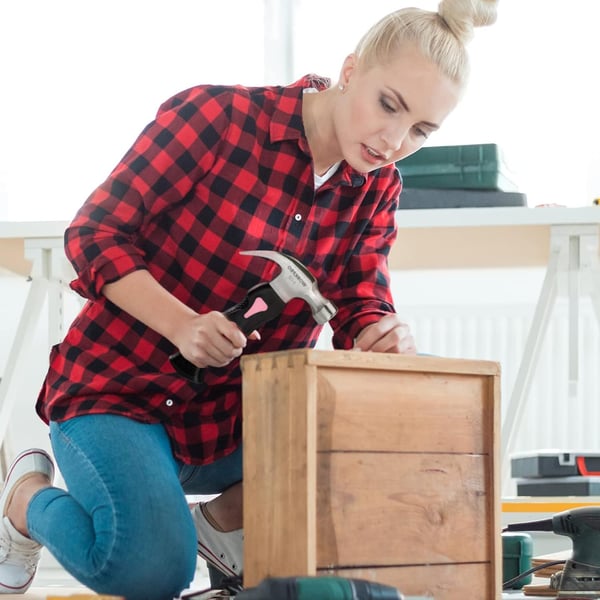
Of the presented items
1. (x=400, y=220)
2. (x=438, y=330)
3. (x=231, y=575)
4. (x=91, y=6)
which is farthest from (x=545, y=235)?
(x=91, y=6)

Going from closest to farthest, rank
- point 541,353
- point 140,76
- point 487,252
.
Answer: point 487,252, point 541,353, point 140,76

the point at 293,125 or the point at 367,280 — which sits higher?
the point at 293,125

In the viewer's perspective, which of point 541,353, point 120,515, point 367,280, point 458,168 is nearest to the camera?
point 120,515

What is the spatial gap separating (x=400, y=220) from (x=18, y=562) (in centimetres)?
105

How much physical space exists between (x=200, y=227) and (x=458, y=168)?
0.99 meters

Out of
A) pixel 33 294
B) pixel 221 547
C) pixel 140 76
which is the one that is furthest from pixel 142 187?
pixel 140 76

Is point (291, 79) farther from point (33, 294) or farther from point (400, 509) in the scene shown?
point (400, 509)

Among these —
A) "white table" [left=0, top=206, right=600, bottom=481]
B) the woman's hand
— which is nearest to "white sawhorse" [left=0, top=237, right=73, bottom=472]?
"white table" [left=0, top=206, right=600, bottom=481]

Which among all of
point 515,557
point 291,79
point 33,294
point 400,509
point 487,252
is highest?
point 291,79

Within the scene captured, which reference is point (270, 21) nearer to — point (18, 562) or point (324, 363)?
point (18, 562)

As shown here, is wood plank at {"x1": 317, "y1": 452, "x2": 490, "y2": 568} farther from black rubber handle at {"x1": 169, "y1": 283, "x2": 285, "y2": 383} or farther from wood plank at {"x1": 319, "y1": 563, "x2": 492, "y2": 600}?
black rubber handle at {"x1": 169, "y1": 283, "x2": 285, "y2": 383}

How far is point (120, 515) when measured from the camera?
1.41 meters

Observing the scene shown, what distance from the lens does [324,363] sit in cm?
116

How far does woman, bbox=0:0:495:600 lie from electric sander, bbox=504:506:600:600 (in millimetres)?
365
